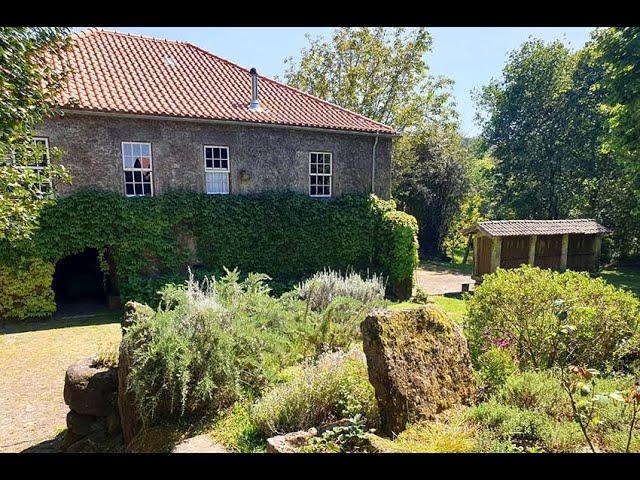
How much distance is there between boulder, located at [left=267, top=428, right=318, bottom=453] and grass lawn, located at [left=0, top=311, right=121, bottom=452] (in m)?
4.14

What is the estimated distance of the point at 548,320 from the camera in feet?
16.2

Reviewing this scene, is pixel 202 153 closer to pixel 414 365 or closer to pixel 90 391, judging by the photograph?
pixel 90 391

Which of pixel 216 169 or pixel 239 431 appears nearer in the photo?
pixel 239 431

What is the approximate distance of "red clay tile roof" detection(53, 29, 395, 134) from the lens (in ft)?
39.8

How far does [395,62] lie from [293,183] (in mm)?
15398

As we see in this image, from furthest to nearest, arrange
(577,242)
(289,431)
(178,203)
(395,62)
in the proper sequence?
(395,62)
(577,242)
(178,203)
(289,431)

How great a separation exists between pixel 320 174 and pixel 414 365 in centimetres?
1212

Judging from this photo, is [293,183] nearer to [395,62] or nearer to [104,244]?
[104,244]

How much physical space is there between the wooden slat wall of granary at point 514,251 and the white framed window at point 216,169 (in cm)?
1100

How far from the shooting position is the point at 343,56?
2553cm

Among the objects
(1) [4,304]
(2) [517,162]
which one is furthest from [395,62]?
(1) [4,304]

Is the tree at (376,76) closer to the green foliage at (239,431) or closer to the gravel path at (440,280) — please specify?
the gravel path at (440,280)

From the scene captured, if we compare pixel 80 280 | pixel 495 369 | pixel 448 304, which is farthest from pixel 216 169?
pixel 495 369

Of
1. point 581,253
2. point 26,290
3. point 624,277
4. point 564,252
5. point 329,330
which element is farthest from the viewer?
point 624,277
